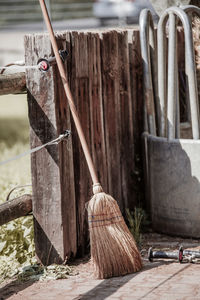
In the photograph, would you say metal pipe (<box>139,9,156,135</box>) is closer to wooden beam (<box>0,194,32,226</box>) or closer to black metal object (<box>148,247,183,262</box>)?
black metal object (<box>148,247,183,262</box>)

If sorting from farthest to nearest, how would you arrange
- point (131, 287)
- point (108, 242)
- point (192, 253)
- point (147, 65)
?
Result: point (147, 65) → point (192, 253) → point (108, 242) → point (131, 287)

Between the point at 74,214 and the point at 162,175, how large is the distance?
A: 0.98 metres

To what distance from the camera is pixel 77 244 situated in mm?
4859

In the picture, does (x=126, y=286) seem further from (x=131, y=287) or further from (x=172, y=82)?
(x=172, y=82)

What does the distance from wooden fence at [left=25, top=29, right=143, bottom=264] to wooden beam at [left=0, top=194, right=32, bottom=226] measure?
8 centimetres

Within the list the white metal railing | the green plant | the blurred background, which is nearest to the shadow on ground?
the green plant

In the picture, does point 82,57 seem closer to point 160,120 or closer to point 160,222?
point 160,120

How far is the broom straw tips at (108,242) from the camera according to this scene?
4.30m

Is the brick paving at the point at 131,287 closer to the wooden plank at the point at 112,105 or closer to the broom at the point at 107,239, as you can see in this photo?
the broom at the point at 107,239

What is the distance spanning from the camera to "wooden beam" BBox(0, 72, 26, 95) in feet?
14.6

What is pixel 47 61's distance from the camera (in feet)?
14.5

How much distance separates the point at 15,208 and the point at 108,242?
787 millimetres

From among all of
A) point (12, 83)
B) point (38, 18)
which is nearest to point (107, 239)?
point (12, 83)

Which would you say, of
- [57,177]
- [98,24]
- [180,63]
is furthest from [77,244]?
[98,24]
